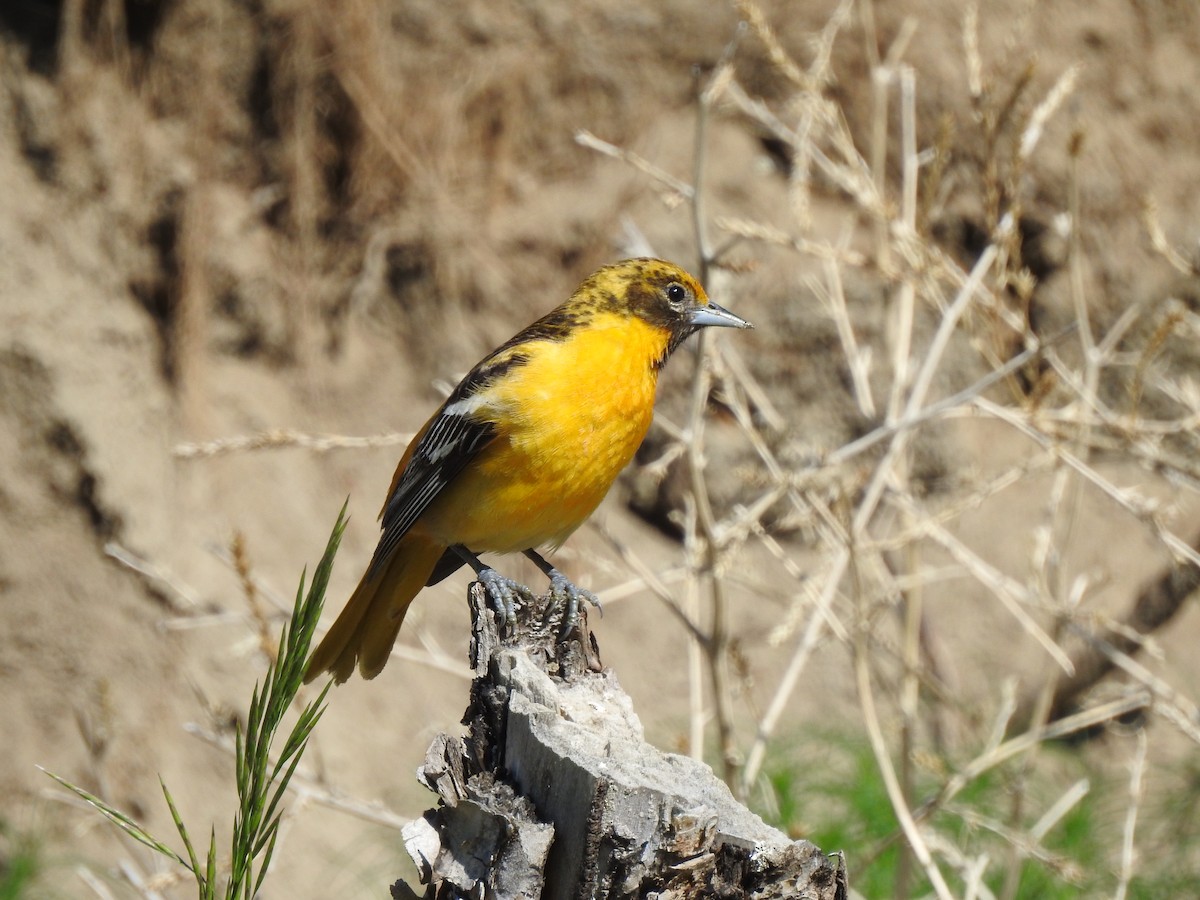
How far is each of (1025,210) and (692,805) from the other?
5.06 meters

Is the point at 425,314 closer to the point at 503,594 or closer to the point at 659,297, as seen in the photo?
the point at 659,297

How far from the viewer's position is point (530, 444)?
3.55 metres

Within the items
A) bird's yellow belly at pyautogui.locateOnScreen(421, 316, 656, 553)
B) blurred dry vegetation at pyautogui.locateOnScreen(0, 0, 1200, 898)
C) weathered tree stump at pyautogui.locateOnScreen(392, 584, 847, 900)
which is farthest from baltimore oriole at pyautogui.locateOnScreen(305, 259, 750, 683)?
blurred dry vegetation at pyautogui.locateOnScreen(0, 0, 1200, 898)

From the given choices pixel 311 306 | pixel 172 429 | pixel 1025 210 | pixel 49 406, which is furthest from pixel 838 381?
pixel 49 406

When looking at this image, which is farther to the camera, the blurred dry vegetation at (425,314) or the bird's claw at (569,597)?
the blurred dry vegetation at (425,314)

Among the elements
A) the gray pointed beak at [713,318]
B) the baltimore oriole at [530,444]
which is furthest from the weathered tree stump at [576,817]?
the gray pointed beak at [713,318]

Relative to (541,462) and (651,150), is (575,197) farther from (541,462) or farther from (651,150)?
(541,462)

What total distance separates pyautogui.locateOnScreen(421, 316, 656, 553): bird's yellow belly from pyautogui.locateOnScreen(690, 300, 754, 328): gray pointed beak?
234mm

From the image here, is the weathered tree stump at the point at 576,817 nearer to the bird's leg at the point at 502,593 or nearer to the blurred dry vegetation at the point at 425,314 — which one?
the bird's leg at the point at 502,593

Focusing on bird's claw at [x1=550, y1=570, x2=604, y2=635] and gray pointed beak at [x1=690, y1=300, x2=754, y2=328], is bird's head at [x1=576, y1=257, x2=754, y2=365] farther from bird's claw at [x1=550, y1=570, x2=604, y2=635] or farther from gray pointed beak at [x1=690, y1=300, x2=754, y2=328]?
bird's claw at [x1=550, y1=570, x2=604, y2=635]

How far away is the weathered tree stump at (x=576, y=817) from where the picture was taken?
1926mm

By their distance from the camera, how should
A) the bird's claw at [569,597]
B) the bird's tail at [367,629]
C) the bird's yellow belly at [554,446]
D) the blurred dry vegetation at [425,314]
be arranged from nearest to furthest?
the bird's claw at [569,597] < the bird's yellow belly at [554,446] < the bird's tail at [367,629] < the blurred dry vegetation at [425,314]

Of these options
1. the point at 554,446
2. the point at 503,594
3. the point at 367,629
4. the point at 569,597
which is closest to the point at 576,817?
the point at 569,597

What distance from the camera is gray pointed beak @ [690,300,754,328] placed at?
12.6 ft
